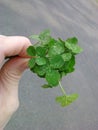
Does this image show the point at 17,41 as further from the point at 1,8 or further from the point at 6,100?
the point at 1,8

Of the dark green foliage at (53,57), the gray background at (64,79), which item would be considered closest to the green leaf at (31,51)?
the dark green foliage at (53,57)

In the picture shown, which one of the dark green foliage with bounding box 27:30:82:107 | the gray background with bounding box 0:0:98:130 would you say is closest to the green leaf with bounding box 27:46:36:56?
the dark green foliage with bounding box 27:30:82:107

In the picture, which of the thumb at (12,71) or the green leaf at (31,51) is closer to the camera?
the green leaf at (31,51)

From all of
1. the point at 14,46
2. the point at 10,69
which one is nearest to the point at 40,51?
the point at 14,46

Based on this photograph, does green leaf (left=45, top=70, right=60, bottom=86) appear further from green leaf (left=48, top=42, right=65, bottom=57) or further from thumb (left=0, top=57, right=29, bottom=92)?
thumb (left=0, top=57, right=29, bottom=92)

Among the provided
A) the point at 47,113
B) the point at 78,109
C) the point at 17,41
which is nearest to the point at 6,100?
the point at 17,41

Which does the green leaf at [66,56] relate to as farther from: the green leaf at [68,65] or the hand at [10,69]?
the hand at [10,69]

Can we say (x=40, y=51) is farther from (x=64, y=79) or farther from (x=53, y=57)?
(x=64, y=79)

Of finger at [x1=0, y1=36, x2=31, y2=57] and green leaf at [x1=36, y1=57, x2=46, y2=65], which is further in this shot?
finger at [x1=0, y1=36, x2=31, y2=57]
